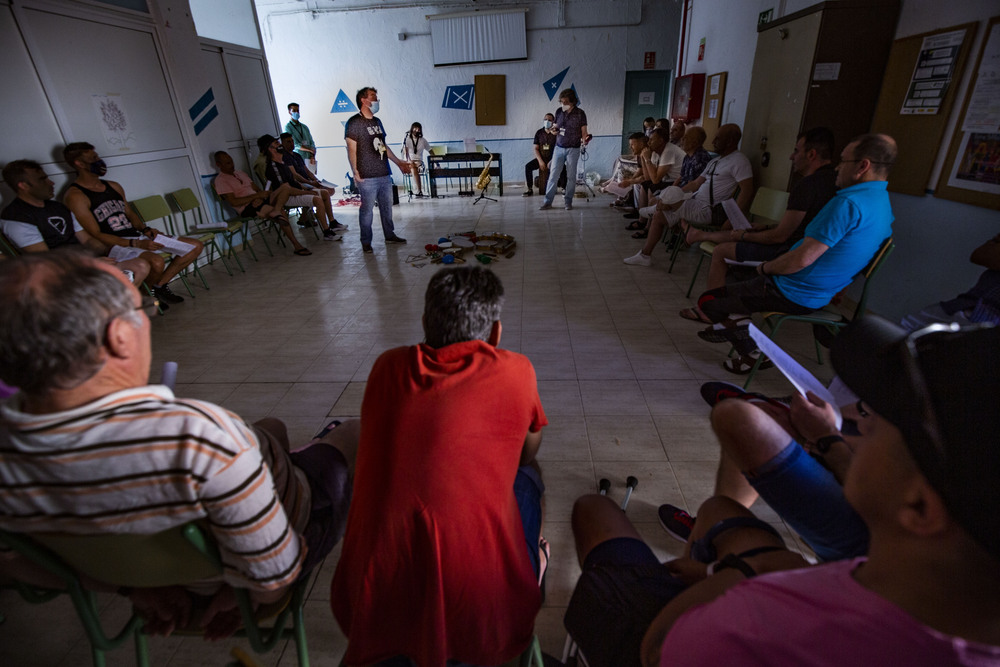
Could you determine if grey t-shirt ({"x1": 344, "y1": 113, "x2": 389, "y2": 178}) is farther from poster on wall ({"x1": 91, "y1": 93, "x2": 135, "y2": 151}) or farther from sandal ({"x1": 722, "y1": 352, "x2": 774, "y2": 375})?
sandal ({"x1": 722, "y1": 352, "x2": 774, "y2": 375})

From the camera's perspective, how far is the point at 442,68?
384 inches

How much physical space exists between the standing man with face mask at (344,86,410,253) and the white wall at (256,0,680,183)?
5.32m

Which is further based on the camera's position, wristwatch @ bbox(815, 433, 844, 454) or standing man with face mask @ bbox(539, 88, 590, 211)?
standing man with face mask @ bbox(539, 88, 590, 211)

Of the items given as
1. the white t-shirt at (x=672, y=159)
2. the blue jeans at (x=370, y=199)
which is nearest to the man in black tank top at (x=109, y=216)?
the blue jeans at (x=370, y=199)

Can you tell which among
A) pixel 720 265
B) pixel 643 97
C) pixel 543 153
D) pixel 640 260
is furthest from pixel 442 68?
pixel 720 265

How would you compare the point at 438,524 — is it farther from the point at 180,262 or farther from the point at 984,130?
the point at 180,262

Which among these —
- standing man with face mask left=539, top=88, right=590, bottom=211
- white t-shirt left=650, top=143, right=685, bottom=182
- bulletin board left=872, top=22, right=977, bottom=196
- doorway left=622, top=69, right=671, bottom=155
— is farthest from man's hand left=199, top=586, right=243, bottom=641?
doorway left=622, top=69, right=671, bottom=155

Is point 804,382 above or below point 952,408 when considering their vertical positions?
below

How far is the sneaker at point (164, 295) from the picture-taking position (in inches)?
162

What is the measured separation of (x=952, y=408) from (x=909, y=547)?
0.17 m

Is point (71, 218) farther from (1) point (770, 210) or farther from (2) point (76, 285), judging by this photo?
(1) point (770, 210)

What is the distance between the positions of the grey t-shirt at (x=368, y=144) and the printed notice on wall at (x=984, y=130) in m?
4.68

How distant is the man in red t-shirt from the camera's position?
0.90 metres

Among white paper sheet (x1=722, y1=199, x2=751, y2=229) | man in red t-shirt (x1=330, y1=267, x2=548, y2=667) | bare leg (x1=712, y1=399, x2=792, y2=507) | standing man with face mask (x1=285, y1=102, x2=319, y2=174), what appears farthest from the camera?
standing man with face mask (x1=285, y1=102, x2=319, y2=174)
